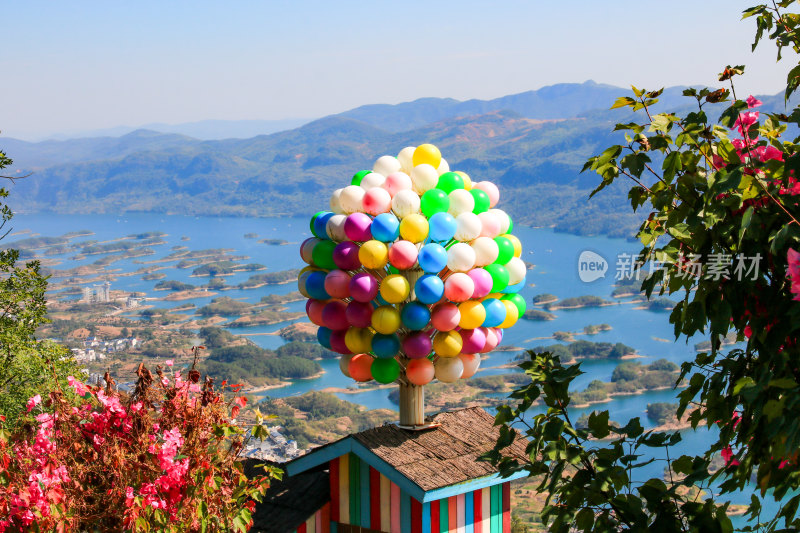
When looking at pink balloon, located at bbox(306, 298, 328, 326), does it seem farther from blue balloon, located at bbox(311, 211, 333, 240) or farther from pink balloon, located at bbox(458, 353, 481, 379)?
pink balloon, located at bbox(458, 353, 481, 379)

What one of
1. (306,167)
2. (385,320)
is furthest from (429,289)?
(306,167)

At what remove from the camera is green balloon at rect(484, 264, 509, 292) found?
4.18m

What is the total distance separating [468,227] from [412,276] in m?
0.41

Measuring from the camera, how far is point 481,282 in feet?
13.2

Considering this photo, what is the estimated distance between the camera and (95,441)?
9.14 feet

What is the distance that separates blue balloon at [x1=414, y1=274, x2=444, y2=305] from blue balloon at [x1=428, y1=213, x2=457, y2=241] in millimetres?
232

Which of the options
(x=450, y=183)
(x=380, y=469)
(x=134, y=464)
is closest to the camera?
(x=134, y=464)

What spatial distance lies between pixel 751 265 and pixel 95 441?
7.34ft

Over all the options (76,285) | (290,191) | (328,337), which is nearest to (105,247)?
(76,285)

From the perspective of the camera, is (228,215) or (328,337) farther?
(228,215)

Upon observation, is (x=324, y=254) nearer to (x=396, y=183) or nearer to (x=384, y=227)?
(x=384, y=227)

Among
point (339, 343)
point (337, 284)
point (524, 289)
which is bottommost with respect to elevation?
point (524, 289)

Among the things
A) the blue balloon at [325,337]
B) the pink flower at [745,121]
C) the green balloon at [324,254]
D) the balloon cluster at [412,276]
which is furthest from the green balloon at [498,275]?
the pink flower at [745,121]

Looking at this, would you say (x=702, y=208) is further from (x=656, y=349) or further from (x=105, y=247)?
(x=105, y=247)
